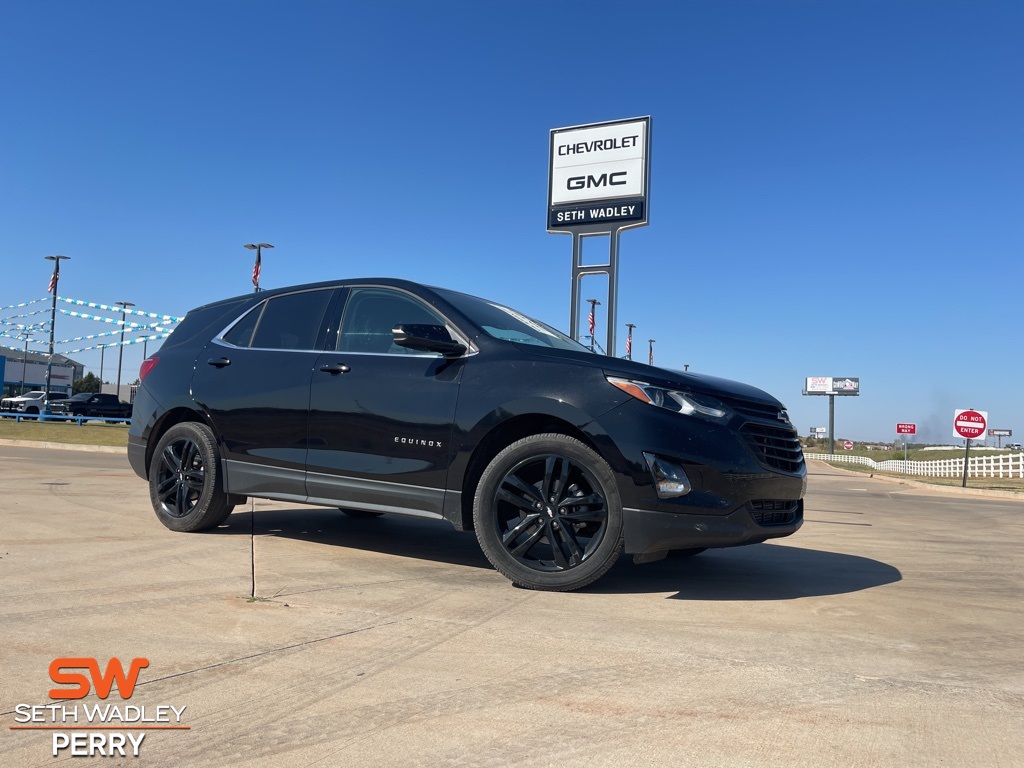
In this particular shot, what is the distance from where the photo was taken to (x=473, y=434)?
448 centimetres

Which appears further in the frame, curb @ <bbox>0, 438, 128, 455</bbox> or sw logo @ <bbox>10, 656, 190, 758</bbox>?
curb @ <bbox>0, 438, 128, 455</bbox>

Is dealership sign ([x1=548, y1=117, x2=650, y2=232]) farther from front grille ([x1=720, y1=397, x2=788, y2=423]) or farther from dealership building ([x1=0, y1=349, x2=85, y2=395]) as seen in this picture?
dealership building ([x1=0, y1=349, x2=85, y2=395])

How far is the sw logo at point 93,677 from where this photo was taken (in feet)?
8.13

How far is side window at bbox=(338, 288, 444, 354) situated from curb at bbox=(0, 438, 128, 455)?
1480cm

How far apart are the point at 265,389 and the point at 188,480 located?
0.99 metres

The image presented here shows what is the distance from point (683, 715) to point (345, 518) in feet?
16.5

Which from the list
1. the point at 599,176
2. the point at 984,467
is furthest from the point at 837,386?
the point at 599,176

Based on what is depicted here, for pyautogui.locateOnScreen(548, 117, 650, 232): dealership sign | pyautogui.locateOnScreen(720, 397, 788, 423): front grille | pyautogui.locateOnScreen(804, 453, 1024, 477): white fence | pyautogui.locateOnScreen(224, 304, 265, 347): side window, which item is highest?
pyautogui.locateOnScreen(548, 117, 650, 232): dealership sign

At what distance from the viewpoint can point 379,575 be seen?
4.50 m

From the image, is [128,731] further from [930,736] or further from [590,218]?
[590,218]

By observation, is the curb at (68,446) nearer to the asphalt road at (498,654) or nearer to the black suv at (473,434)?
the black suv at (473,434)

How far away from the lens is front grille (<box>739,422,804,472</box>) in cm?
428

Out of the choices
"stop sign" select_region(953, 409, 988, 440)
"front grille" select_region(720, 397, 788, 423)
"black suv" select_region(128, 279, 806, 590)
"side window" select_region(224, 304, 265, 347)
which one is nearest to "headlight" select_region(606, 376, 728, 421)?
"black suv" select_region(128, 279, 806, 590)

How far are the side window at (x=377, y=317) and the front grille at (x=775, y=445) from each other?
1.97 m
